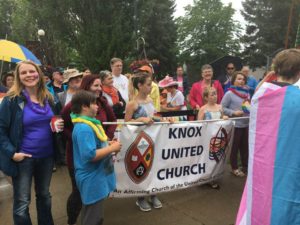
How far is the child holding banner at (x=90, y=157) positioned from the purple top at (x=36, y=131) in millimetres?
434

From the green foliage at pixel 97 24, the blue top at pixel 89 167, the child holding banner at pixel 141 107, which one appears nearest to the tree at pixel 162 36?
the green foliage at pixel 97 24

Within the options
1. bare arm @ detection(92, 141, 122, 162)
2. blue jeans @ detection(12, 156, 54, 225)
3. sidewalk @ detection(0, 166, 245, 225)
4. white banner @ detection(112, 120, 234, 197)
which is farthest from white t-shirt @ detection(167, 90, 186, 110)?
bare arm @ detection(92, 141, 122, 162)

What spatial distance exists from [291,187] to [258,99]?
687mm

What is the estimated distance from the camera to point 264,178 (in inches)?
94.3

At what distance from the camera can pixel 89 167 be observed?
2.82m

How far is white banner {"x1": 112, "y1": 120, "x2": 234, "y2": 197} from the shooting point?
3.75 meters

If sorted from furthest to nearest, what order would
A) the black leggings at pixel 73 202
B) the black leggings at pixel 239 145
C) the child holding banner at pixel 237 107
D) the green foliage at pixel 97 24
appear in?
the green foliage at pixel 97 24
the black leggings at pixel 239 145
the child holding banner at pixel 237 107
the black leggings at pixel 73 202

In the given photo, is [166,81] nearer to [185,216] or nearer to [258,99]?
[185,216]

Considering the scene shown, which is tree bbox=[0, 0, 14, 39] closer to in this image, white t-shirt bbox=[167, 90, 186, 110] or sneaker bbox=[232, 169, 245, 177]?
white t-shirt bbox=[167, 90, 186, 110]

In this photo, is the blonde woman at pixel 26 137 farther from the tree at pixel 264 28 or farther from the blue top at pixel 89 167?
the tree at pixel 264 28

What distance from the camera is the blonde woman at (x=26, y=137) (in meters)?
2.92

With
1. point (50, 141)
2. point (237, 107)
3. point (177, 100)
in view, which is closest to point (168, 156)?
point (50, 141)

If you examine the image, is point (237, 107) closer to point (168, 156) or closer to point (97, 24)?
point (168, 156)

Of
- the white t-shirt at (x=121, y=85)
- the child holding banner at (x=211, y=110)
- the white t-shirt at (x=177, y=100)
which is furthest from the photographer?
the white t-shirt at (x=177, y=100)
